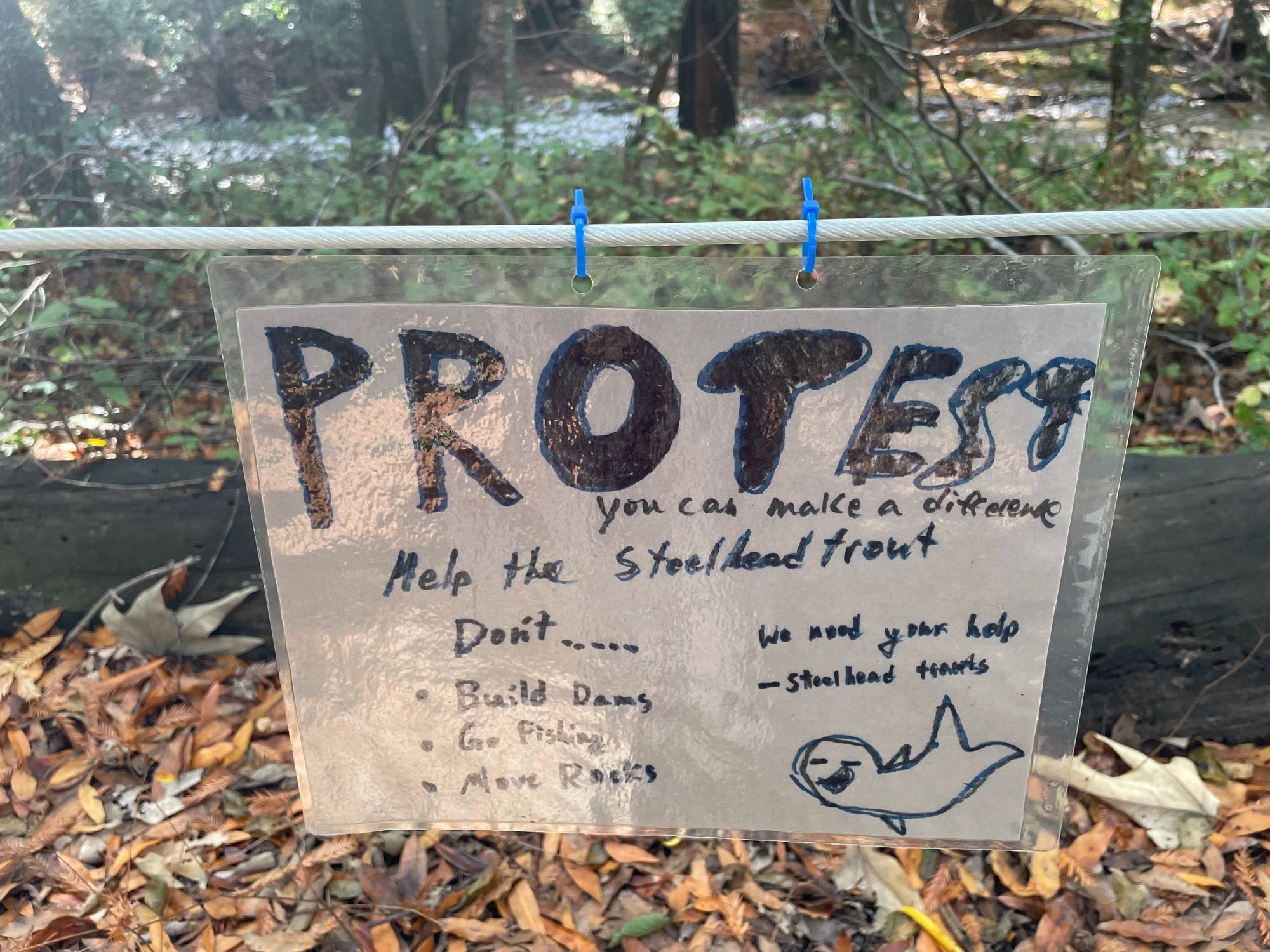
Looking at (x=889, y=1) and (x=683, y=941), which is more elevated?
(x=889, y=1)

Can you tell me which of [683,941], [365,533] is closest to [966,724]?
[683,941]

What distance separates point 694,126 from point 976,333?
293cm

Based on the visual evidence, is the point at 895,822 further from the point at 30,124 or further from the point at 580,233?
the point at 30,124

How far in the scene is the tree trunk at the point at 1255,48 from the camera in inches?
A: 114

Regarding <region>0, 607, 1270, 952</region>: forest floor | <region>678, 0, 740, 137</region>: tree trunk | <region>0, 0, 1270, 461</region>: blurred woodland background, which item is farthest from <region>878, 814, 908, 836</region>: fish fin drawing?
<region>678, 0, 740, 137</region>: tree trunk

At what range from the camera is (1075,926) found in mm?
1277

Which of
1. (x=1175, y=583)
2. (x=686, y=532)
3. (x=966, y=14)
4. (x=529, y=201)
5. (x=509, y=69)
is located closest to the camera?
(x=686, y=532)

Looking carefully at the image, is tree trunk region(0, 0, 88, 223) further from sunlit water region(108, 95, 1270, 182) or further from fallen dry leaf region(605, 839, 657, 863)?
fallen dry leaf region(605, 839, 657, 863)

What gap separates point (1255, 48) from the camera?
296 cm

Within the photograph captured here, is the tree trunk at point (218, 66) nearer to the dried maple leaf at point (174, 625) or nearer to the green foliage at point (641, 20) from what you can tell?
the green foliage at point (641, 20)

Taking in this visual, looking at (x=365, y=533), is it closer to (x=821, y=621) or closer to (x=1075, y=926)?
(x=821, y=621)

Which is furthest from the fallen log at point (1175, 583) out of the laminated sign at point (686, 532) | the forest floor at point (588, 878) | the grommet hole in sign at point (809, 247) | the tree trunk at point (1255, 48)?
the tree trunk at point (1255, 48)

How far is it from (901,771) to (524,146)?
Answer: 2.55 meters

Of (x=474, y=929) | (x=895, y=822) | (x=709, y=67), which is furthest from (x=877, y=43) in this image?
(x=474, y=929)
